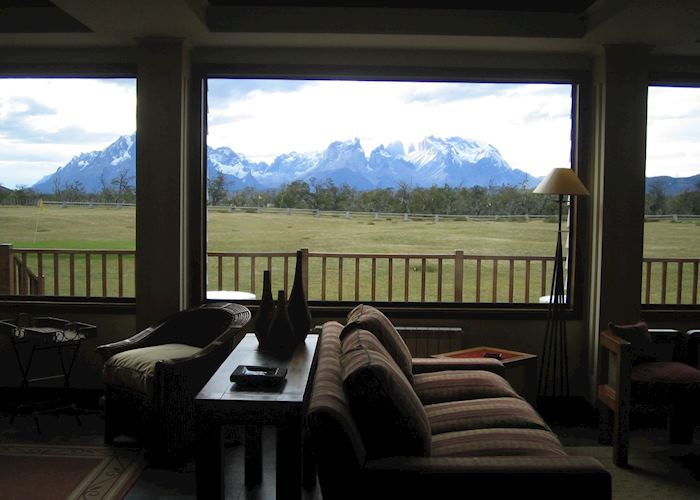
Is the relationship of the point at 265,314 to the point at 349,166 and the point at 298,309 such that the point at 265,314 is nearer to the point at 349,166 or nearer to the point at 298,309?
the point at 298,309

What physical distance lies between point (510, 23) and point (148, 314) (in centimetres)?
322

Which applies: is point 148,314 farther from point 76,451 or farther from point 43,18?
point 43,18

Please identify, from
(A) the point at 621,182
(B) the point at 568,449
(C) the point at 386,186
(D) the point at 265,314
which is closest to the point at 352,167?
(C) the point at 386,186

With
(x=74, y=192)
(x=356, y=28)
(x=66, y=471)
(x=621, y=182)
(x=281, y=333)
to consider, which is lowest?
(x=66, y=471)

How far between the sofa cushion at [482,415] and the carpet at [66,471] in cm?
162

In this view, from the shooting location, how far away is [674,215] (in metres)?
5.25

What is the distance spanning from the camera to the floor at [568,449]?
11.3 feet

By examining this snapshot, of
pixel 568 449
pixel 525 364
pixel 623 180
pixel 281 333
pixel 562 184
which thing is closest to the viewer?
pixel 281 333


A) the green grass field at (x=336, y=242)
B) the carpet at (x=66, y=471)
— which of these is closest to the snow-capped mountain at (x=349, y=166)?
the green grass field at (x=336, y=242)

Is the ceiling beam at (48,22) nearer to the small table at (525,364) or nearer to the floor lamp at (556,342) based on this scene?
the small table at (525,364)

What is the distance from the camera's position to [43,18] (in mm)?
4633

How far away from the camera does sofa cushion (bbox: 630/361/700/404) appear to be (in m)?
3.86

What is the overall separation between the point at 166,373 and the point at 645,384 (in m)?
2.69

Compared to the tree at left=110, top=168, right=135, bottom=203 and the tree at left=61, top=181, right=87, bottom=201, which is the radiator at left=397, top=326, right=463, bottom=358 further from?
the tree at left=61, top=181, right=87, bottom=201
